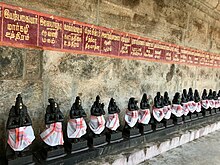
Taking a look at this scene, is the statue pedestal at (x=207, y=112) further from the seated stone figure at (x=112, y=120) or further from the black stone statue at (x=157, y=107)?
the seated stone figure at (x=112, y=120)

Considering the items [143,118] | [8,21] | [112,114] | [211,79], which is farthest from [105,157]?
[211,79]

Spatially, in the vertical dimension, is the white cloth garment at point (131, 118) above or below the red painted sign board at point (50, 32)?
below

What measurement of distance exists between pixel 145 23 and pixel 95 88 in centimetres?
172

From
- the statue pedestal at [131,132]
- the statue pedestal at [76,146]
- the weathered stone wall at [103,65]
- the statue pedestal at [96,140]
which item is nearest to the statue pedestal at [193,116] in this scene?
the weathered stone wall at [103,65]

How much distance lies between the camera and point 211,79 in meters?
6.67

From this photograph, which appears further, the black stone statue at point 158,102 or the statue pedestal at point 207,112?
the statue pedestal at point 207,112

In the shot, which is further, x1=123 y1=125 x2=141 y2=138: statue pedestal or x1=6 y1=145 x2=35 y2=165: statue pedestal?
x1=123 y1=125 x2=141 y2=138: statue pedestal

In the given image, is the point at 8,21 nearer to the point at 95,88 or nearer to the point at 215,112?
the point at 95,88

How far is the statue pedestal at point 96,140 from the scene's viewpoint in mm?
2765

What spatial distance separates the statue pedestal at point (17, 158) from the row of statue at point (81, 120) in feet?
Answer: 0.09

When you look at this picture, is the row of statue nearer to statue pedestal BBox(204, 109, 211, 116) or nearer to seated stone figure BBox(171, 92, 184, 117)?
seated stone figure BBox(171, 92, 184, 117)

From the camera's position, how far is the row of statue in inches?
82.7

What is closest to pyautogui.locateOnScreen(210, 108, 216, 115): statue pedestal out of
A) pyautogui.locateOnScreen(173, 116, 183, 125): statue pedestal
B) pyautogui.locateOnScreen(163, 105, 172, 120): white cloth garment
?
pyautogui.locateOnScreen(173, 116, 183, 125): statue pedestal

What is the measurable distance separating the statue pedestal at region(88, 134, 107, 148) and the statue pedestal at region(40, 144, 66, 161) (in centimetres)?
45
